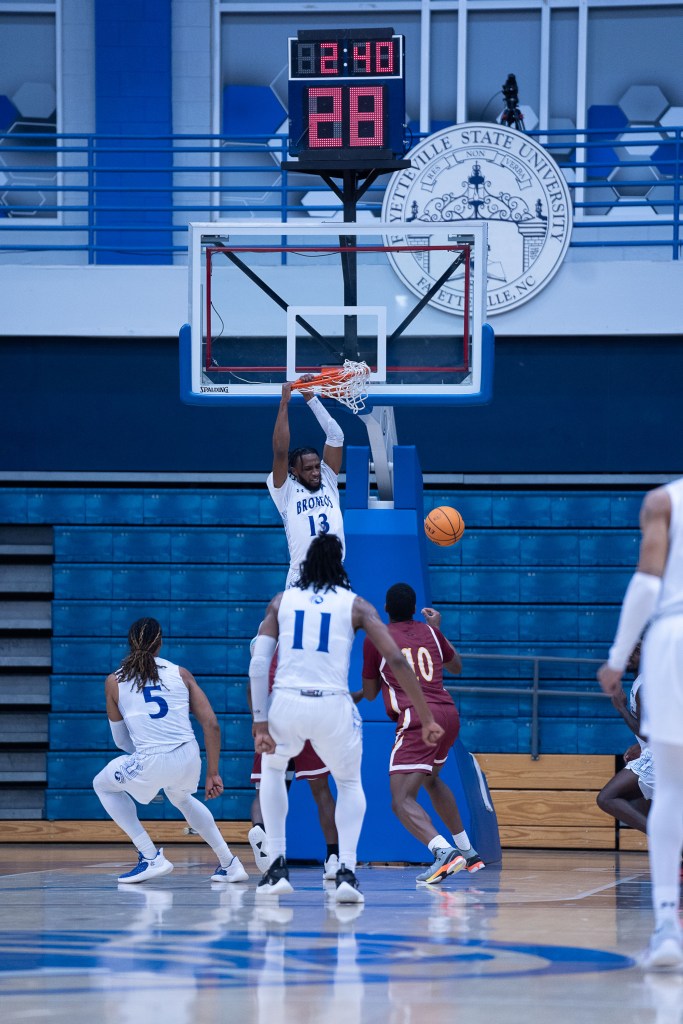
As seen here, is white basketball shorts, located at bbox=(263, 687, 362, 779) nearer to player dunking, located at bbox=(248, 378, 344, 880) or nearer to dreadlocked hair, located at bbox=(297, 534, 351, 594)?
dreadlocked hair, located at bbox=(297, 534, 351, 594)

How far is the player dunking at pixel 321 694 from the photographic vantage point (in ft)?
21.6

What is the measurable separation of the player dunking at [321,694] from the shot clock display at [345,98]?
3.64 m

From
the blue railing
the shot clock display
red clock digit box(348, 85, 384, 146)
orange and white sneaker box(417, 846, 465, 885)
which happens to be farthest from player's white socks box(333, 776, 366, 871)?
the blue railing

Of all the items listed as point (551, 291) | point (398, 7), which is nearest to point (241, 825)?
point (551, 291)

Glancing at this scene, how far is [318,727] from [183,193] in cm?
949

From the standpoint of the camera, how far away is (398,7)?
1515 centimetres

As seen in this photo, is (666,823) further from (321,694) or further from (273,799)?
(273,799)

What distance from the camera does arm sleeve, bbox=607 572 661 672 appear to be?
468 cm

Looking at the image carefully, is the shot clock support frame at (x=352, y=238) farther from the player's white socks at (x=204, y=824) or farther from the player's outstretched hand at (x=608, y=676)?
the player's outstretched hand at (x=608, y=676)

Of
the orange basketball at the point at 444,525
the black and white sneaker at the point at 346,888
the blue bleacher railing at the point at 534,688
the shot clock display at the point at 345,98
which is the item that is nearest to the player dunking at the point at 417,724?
the black and white sneaker at the point at 346,888

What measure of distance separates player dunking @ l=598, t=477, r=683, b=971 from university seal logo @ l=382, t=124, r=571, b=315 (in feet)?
28.2

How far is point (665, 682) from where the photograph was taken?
4707 mm

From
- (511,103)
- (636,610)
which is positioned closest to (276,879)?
(636,610)

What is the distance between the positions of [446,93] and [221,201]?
262 cm
